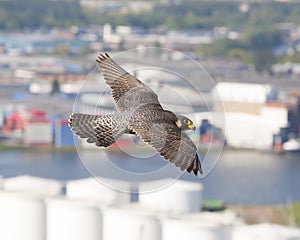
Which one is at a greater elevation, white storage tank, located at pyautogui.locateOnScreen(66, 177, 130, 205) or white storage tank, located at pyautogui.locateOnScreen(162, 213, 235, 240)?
white storage tank, located at pyautogui.locateOnScreen(66, 177, 130, 205)

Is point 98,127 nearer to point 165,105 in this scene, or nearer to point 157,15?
point 165,105

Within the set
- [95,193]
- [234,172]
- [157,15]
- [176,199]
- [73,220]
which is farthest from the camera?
[157,15]

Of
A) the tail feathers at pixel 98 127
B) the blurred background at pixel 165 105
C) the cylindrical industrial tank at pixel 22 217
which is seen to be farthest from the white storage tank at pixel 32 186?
the tail feathers at pixel 98 127

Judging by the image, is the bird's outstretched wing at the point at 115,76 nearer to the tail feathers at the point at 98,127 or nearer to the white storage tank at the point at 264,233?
the tail feathers at the point at 98,127

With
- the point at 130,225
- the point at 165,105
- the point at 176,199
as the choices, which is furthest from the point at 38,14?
the point at 165,105

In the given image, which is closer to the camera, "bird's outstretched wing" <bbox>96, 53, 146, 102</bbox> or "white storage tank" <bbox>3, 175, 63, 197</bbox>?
"bird's outstretched wing" <bbox>96, 53, 146, 102</bbox>

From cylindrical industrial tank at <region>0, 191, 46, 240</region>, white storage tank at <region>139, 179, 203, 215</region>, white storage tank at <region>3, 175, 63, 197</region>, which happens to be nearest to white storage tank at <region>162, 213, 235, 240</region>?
white storage tank at <region>139, 179, 203, 215</region>

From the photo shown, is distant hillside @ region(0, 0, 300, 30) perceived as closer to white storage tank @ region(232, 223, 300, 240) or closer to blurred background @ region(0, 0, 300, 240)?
blurred background @ region(0, 0, 300, 240)
